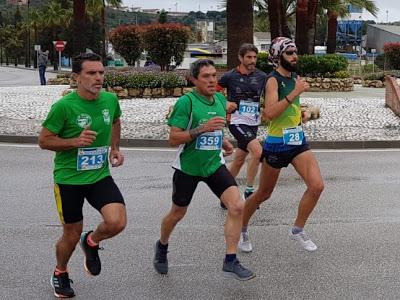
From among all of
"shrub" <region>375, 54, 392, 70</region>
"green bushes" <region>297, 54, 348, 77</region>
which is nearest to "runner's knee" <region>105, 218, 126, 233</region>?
"green bushes" <region>297, 54, 348, 77</region>

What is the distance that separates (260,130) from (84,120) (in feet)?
32.9

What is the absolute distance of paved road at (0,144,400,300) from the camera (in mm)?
4977

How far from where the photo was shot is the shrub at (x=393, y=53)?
36562 mm

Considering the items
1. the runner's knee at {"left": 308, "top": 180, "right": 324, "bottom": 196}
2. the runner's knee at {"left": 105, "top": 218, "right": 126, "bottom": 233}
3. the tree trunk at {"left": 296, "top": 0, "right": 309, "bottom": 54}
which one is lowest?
the runner's knee at {"left": 105, "top": 218, "right": 126, "bottom": 233}

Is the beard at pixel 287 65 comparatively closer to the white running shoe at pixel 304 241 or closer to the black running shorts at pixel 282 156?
the black running shorts at pixel 282 156

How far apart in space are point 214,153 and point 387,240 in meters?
2.19

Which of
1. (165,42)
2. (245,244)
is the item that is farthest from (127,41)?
(245,244)

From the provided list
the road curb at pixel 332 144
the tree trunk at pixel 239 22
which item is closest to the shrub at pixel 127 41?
the tree trunk at pixel 239 22

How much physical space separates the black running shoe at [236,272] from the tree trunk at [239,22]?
38.0 feet

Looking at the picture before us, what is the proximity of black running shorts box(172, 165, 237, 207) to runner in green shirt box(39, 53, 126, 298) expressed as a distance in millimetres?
629

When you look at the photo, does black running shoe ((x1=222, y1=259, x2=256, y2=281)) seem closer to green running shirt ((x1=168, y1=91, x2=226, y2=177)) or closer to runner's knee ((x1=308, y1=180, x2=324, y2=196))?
green running shirt ((x1=168, y1=91, x2=226, y2=177))

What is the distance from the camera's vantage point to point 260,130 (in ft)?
47.2

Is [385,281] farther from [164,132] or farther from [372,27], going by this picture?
[372,27]

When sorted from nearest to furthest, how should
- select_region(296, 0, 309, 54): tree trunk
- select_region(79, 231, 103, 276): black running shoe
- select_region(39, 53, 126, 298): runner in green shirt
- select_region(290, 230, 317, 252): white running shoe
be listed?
select_region(39, 53, 126, 298): runner in green shirt < select_region(79, 231, 103, 276): black running shoe < select_region(290, 230, 317, 252): white running shoe < select_region(296, 0, 309, 54): tree trunk
